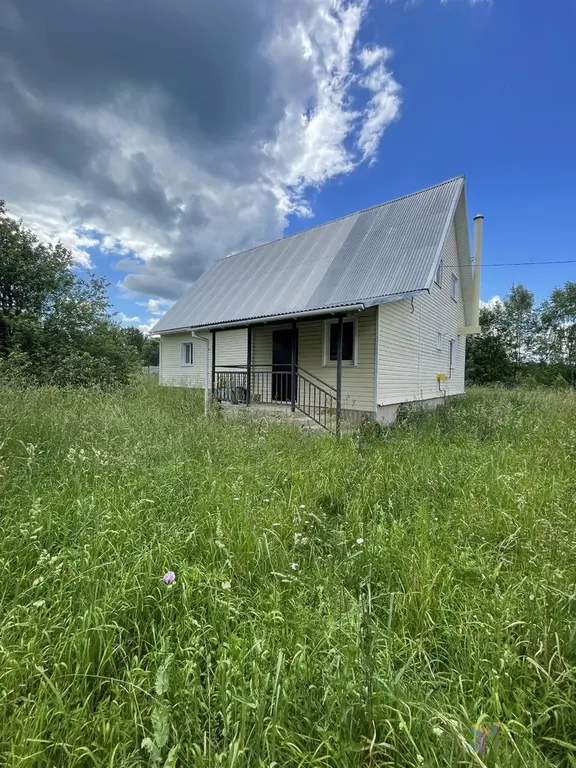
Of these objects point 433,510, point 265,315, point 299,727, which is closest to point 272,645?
point 299,727

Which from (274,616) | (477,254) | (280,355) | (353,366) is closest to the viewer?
(274,616)

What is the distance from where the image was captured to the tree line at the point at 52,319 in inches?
414

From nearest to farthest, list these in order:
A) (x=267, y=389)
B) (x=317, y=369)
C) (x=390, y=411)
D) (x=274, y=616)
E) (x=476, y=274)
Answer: (x=274, y=616), (x=390, y=411), (x=317, y=369), (x=267, y=389), (x=476, y=274)

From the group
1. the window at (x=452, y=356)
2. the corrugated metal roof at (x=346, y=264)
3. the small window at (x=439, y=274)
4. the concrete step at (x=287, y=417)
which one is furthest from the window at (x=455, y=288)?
the concrete step at (x=287, y=417)

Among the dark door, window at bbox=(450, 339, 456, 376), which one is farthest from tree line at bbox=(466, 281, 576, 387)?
the dark door

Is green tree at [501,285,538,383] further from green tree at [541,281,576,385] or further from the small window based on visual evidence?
the small window

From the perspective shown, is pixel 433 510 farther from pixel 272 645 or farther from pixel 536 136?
pixel 536 136

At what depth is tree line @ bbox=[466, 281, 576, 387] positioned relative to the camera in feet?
94.1

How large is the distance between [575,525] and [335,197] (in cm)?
1802

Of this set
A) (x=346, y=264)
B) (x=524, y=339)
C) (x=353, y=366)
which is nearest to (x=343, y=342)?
(x=353, y=366)

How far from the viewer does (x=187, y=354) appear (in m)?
16.5

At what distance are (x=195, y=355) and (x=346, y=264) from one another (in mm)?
8622

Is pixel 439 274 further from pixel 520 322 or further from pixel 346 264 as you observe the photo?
pixel 520 322

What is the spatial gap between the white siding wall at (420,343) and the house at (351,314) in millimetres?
56
